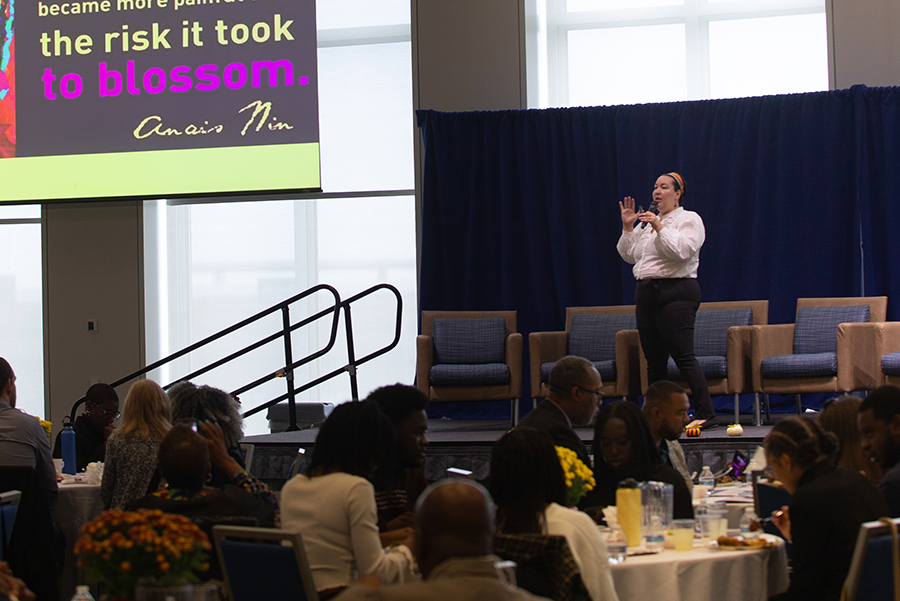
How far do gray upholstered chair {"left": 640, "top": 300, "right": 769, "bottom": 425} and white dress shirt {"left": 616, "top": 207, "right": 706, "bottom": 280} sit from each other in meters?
0.69

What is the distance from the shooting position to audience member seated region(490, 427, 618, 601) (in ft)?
6.96

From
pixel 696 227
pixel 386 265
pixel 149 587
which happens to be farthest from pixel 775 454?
pixel 386 265

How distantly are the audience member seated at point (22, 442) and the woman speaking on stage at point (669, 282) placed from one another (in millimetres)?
3492

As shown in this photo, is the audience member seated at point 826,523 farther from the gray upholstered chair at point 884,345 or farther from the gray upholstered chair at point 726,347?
the gray upholstered chair at point 884,345

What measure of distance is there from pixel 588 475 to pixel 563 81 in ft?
20.2

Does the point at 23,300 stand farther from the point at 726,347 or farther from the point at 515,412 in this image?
the point at 726,347

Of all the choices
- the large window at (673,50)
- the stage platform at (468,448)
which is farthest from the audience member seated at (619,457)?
the large window at (673,50)

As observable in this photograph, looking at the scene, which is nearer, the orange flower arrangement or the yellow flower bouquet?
the orange flower arrangement

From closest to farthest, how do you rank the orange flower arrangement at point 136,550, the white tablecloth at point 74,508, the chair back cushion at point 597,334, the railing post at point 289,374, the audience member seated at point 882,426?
1. the orange flower arrangement at point 136,550
2. the audience member seated at point 882,426
3. the white tablecloth at point 74,508
4. the railing post at point 289,374
5. the chair back cushion at point 597,334

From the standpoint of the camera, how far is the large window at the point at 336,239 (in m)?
8.30

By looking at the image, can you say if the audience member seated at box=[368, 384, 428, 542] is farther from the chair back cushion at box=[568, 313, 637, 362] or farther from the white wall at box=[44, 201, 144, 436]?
the white wall at box=[44, 201, 144, 436]

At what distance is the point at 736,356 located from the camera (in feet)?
21.0

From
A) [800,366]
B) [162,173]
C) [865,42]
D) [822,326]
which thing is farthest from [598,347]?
[162,173]

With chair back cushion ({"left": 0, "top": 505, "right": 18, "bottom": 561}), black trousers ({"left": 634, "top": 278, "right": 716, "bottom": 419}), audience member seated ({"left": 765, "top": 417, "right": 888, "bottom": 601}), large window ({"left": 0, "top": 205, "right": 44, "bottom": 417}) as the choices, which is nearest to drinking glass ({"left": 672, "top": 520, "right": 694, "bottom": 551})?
Result: audience member seated ({"left": 765, "top": 417, "right": 888, "bottom": 601})
